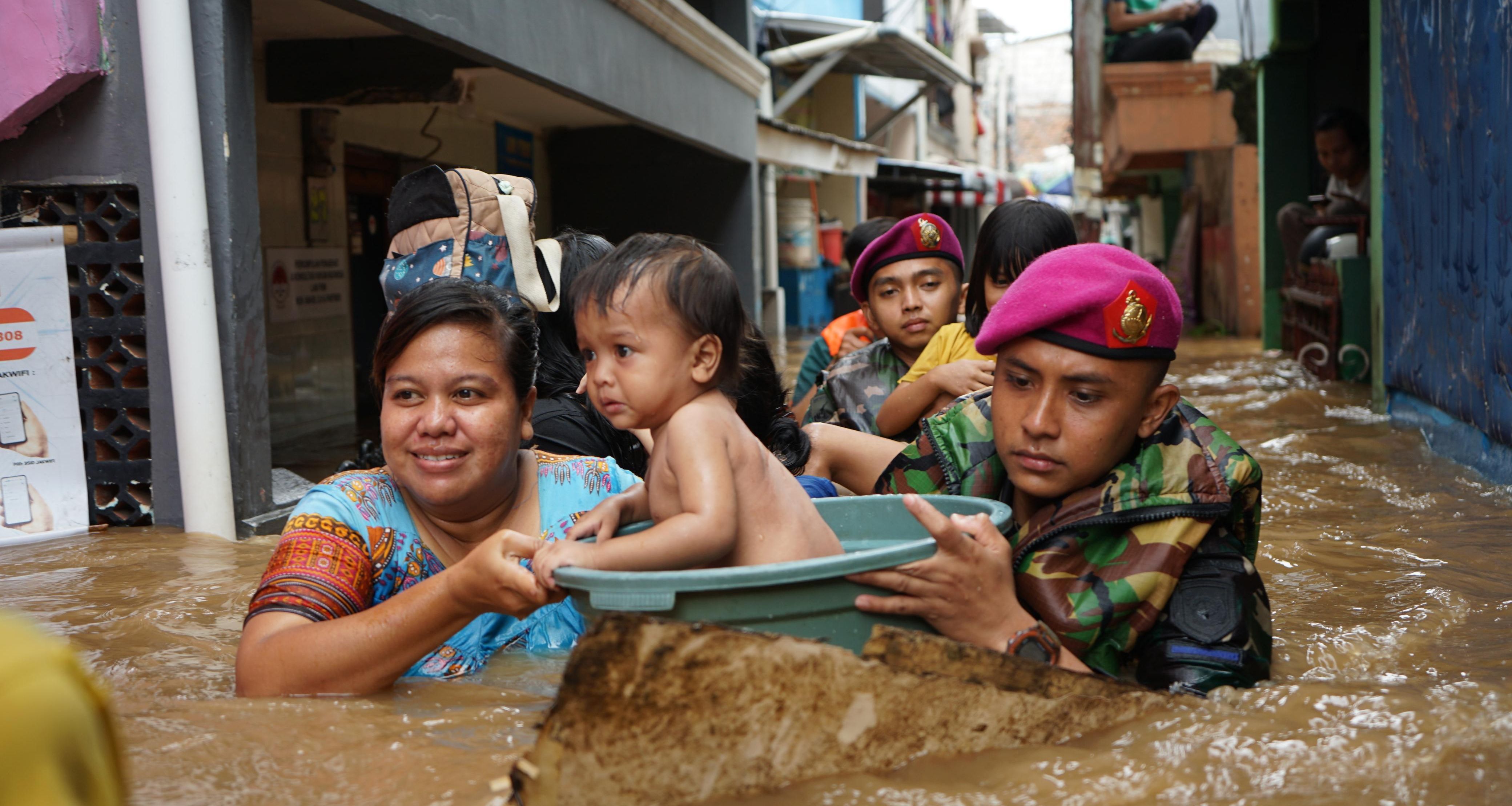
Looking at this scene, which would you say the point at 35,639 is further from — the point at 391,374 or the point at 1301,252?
the point at 1301,252

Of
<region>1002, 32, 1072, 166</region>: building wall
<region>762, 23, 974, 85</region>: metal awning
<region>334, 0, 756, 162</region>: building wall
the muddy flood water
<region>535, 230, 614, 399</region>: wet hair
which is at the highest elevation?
<region>1002, 32, 1072, 166</region>: building wall

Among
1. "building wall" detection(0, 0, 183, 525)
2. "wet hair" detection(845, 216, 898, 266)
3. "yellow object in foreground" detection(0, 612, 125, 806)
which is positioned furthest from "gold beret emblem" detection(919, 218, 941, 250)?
"yellow object in foreground" detection(0, 612, 125, 806)

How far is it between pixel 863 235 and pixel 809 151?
11.4 metres

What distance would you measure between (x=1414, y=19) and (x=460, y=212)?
544 centimetres

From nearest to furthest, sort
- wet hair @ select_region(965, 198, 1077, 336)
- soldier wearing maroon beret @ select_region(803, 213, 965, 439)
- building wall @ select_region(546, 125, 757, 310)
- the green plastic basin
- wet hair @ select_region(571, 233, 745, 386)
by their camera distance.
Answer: the green plastic basin
wet hair @ select_region(571, 233, 745, 386)
wet hair @ select_region(965, 198, 1077, 336)
soldier wearing maroon beret @ select_region(803, 213, 965, 439)
building wall @ select_region(546, 125, 757, 310)

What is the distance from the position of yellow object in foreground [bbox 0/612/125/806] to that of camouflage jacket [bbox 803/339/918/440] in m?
3.39

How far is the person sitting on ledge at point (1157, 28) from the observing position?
13.6 metres

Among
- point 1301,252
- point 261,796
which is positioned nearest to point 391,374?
point 261,796

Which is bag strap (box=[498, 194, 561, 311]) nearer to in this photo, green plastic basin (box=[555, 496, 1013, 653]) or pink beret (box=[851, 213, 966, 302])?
pink beret (box=[851, 213, 966, 302])

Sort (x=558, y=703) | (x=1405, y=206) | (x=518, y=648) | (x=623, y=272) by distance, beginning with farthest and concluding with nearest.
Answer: (x=1405, y=206)
(x=518, y=648)
(x=623, y=272)
(x=558, y=703)

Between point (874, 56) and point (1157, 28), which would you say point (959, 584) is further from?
point (874, 56)

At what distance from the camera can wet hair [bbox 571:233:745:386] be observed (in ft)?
7.21

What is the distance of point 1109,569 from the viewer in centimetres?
225

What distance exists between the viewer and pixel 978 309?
3924 millimetres
